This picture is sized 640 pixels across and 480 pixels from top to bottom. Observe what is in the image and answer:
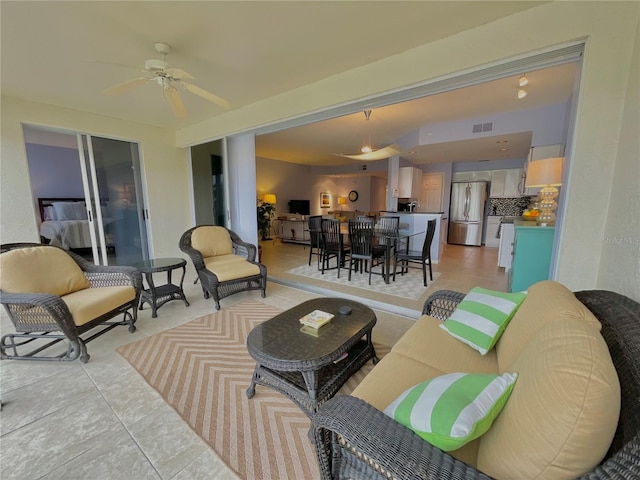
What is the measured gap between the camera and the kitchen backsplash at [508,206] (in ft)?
21.6

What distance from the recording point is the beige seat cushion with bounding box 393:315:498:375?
50.8 inches

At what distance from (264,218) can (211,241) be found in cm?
396

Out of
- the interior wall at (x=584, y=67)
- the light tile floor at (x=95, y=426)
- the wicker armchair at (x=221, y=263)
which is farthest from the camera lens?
the wicker armchair at (x=221, y=263)

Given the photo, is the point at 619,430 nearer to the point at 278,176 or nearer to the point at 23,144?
the point at 23,144

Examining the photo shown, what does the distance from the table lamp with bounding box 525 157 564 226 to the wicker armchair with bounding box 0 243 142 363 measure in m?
4.10

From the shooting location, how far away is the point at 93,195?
4.06 metres

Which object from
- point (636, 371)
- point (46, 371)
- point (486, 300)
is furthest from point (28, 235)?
point (636, 371)

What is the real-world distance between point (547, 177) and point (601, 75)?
1.21 m

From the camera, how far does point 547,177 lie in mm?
2709

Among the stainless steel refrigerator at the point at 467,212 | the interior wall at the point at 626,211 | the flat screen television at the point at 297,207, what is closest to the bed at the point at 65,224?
the flat screen television at the point at 297,207

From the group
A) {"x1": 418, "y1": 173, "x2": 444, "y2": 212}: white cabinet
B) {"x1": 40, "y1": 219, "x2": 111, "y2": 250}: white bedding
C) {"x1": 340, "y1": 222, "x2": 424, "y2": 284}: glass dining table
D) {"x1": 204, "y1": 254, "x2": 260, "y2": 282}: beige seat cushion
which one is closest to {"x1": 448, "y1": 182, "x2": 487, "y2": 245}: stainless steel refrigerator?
{"x1": 418, "y1": 173, "x2": 444, "y2": 212}: white cabinet

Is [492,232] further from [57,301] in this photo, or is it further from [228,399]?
[57,301]

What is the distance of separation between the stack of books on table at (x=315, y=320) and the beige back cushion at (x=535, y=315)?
974mm

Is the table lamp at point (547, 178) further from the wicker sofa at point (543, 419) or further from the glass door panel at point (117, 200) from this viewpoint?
the glass door panel at point (117, 200)
